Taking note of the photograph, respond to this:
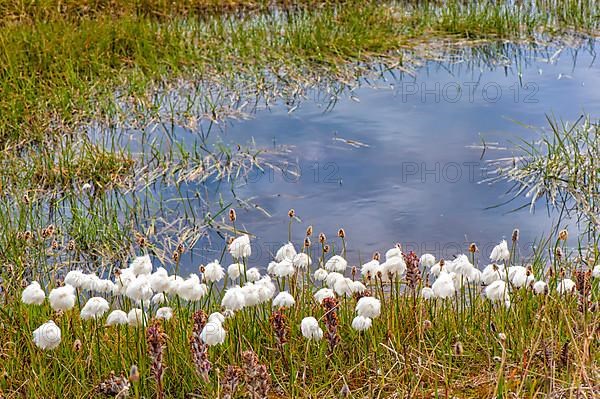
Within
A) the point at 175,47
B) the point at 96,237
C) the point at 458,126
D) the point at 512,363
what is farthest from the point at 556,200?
the point at 175,47

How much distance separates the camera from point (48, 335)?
9.68ft

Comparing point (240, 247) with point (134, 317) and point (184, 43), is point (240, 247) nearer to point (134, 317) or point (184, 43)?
point (134, 317)

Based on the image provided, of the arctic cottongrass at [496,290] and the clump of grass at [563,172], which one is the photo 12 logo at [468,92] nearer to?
the clump of grass at [563,172]

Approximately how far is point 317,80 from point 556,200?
3222mm

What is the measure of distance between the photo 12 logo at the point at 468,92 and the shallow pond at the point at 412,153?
0.01 meters

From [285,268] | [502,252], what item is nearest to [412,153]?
[502,252]

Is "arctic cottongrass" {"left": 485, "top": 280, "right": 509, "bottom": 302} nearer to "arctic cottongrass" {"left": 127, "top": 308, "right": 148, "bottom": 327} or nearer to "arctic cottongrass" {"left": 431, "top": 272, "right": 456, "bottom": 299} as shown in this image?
"arctic cottongrass" {"left": 431, "top": 272, "right": 456, "bottom": 299}

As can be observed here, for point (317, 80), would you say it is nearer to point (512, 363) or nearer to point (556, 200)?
point (556, 200)

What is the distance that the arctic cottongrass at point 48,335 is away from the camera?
294cm

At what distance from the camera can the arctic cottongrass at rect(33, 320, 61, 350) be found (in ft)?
9.66

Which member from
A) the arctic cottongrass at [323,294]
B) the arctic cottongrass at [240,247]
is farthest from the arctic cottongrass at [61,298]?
the arctic cottongrass at [323,294]

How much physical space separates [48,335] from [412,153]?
4.09 metres

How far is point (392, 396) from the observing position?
121 inches

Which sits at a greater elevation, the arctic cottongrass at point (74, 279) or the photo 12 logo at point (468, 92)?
the arctic cottongrass at point (74, 279)
